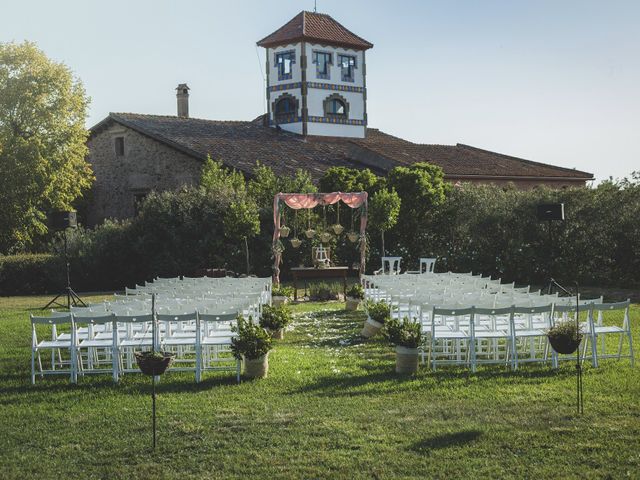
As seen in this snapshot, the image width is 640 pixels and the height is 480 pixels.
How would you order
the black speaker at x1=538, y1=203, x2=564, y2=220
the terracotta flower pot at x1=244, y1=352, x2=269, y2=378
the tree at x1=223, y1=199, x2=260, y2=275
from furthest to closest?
1. the tree at x1=223, y1=199, x2=260, y2=275
2. the black speaker at x1=538, y1=203, x2=564, y2=220
3. the terracotta flower pot at x1=244, y1=352, x2=269, y2=378

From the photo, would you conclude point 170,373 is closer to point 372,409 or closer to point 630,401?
point 372,409

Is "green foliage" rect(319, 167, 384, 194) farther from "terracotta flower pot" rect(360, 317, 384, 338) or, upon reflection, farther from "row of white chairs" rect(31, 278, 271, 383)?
"row of white chairs" rect(31, 278, 271, 383)

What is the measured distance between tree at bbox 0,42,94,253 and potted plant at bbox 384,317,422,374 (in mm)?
21859

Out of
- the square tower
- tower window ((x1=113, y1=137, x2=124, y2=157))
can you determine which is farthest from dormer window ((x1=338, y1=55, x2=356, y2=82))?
tower window ((x1=113, y1=137, x2=124, y2=157))

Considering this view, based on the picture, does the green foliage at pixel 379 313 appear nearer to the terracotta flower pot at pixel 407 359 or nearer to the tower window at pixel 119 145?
the terracotta flower pot at pixel 407 359

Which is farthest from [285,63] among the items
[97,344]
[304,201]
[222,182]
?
[97,344]

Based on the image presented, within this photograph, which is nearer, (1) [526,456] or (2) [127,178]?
(1) [526,456]

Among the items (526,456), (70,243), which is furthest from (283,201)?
(526,456)

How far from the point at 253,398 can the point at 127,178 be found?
2556 centimetres

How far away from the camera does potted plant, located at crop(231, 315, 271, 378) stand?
891 cm

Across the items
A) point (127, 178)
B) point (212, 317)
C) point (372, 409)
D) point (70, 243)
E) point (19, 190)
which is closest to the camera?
point (372, 409)

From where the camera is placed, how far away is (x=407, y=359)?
30.2 feet

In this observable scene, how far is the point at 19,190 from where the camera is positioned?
95.8 ft

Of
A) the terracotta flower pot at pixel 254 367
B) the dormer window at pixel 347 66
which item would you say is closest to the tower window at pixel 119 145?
the dormer window at pixel 347 66
